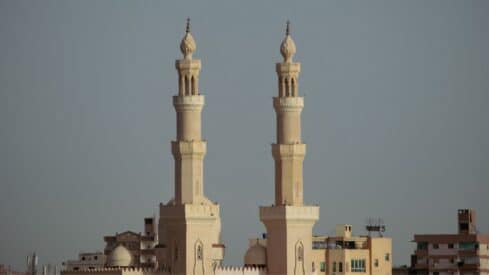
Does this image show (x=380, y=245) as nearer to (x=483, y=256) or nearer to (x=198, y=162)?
(x=483, y=256)

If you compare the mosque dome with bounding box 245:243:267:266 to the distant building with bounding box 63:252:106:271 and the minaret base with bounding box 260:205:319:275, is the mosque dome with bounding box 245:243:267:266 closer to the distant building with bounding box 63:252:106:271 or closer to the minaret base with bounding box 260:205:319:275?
the minaret base with bounding box 260:205:319:275

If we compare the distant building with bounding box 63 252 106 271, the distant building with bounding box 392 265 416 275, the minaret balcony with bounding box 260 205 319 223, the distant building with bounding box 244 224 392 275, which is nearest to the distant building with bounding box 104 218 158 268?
the distant building with bounding box 63 252 106 271

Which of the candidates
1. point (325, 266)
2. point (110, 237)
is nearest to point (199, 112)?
point (325, 266)

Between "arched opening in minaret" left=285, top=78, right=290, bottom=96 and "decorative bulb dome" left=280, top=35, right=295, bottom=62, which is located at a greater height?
"decorative bulb dome" left=280, top=35, right=295, bottom=62

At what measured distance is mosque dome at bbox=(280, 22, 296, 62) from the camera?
8088 centimetres

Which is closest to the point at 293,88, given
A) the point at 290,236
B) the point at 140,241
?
the point at 290,236

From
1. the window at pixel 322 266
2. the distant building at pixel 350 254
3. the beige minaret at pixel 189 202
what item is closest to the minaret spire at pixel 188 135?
the beige minaret at pixel 189 202

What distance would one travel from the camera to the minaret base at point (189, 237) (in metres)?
75.6

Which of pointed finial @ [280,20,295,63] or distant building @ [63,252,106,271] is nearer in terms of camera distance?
pointed finial @ [280,20,295,63]

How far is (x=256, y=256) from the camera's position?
82.1 metres

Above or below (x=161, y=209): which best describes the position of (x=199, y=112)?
above

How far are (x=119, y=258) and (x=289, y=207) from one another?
38.0 feet

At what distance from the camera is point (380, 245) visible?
97.7 meters

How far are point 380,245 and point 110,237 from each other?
3388cm
